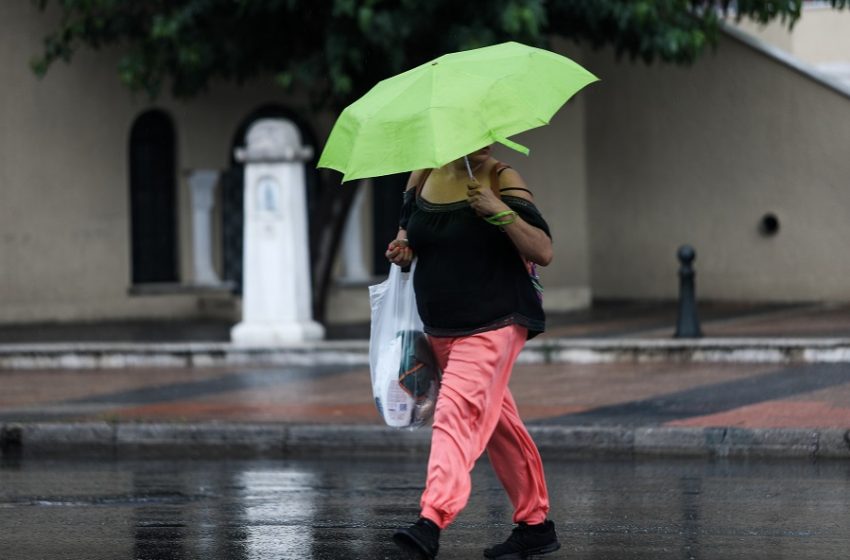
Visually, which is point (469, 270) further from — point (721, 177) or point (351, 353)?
Result: point (721, 177)

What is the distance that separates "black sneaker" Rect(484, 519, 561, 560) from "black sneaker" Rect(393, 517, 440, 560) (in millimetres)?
665

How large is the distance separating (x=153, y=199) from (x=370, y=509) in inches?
550

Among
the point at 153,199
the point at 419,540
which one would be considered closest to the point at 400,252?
the point at 419,540

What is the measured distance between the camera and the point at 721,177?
71.2 ft

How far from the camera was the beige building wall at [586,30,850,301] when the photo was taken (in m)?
20.8

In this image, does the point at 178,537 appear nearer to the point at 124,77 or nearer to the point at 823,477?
the point at 823,477

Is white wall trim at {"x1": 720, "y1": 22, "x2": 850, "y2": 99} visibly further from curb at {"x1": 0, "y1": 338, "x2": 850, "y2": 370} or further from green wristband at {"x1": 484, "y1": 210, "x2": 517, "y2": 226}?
green wristband at {"x1": 484, "y1": 210, "x2": 517, "y2": 226}

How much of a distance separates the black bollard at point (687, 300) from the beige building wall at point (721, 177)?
5295 millimetres

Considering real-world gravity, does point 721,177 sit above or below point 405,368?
above

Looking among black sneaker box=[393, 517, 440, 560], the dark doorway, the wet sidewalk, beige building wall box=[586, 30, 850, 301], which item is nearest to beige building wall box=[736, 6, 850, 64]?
beige building wall box=[586, 30, 850, 301]

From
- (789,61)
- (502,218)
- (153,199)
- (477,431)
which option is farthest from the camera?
(153,199)

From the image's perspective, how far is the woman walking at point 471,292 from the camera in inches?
257

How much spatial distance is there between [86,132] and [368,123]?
49.3 ft

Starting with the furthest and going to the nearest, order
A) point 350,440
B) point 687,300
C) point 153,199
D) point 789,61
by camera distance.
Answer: point 153,199, point 789,61, point 687,300, point 350,440
